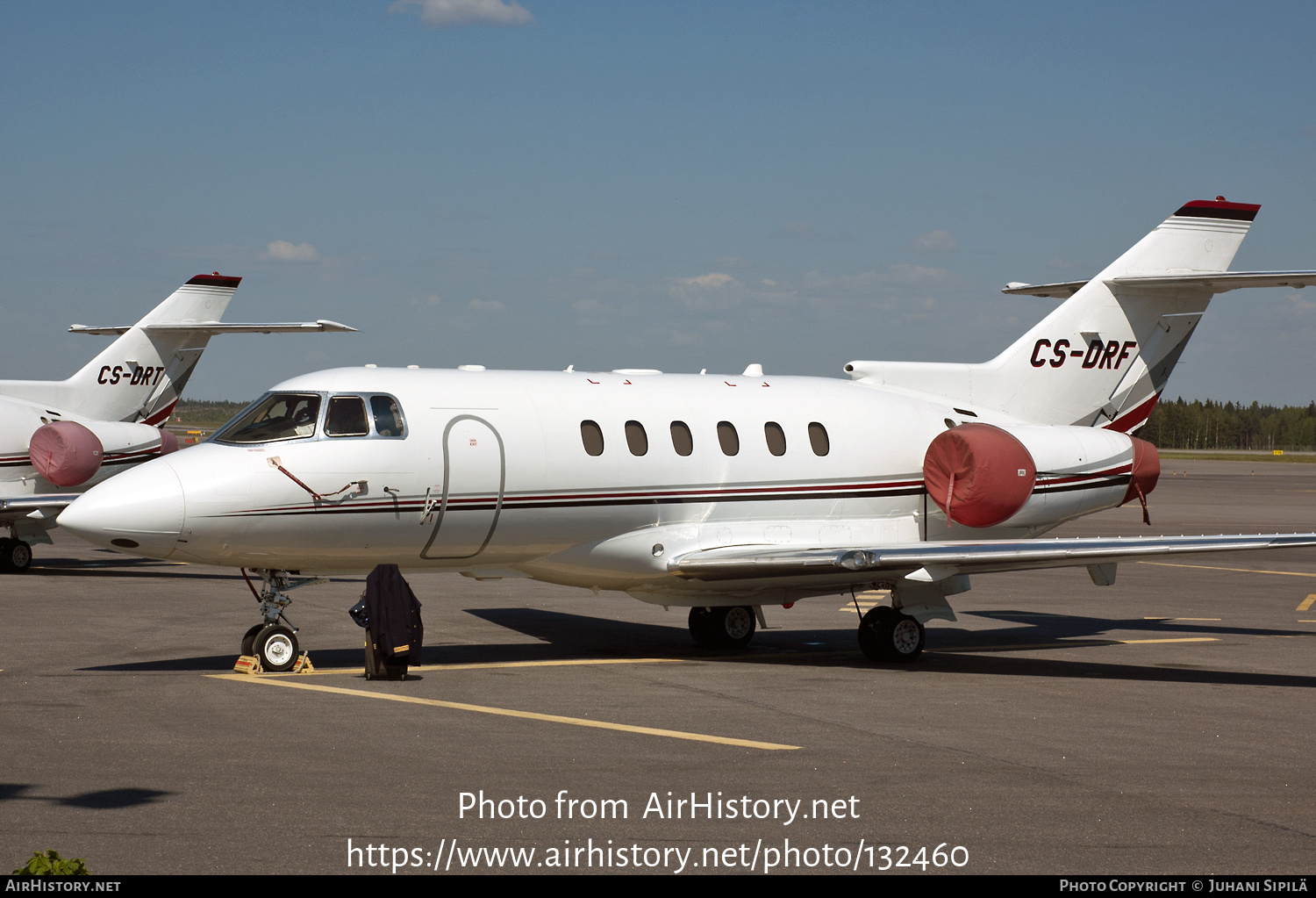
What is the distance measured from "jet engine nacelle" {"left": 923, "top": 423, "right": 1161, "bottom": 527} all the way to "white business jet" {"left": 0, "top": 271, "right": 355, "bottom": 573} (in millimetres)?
13461

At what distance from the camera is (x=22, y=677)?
43.7ft

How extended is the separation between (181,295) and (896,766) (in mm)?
24841

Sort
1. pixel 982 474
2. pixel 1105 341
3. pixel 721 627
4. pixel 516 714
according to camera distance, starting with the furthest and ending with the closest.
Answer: pixel 1105 341 < pixel 721 627 < pixel 982 474 < pixel 516 714

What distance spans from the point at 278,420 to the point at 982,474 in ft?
27.1

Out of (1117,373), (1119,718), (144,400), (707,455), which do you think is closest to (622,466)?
(707,455)

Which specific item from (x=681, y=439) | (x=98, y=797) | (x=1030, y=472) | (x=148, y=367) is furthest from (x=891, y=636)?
(x=148, y=367)

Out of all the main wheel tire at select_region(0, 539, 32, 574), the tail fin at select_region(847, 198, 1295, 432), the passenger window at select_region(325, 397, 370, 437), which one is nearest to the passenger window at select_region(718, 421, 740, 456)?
the tail fin at select_region(847, 198, 1295, 432)

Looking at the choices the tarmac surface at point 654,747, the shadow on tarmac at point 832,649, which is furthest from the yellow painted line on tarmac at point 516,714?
the shadow on tarmac at point 832,649

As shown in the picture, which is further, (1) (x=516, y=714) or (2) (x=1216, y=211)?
(2) (x=1216, y=211)

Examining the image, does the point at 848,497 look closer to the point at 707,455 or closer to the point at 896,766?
the point at 707,455

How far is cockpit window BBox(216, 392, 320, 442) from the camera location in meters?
13.6

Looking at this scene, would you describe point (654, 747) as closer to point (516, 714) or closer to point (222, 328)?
point (516, 714)

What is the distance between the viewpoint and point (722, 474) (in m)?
15.7

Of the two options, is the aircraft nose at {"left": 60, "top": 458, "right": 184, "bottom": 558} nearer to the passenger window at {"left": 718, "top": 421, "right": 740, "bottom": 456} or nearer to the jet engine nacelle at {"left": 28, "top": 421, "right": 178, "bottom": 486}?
the passenger window at {"left": 718, "top": 421, "right": 740, "bottom": 456}
